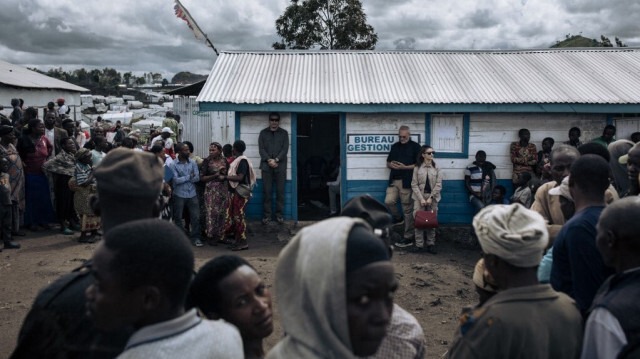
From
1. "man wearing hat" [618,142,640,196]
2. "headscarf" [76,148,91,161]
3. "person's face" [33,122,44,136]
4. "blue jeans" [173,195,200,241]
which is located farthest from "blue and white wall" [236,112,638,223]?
"man wearing hat" [618,142,640,196]

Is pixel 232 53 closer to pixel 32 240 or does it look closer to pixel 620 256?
pixel 32 240

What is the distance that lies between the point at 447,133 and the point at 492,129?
→ 0.87 m

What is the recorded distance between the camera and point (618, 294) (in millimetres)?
2078

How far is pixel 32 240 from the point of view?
8906 millimetres

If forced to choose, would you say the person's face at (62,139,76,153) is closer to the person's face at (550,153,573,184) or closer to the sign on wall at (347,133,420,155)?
the sign on wall at (347,133,420,155)

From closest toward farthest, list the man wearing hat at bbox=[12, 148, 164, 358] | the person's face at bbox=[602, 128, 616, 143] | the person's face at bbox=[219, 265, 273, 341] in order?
the man wearing hat at bbox=[12, 148, 164, 358]
the person's face at bbox=[219, 265, 273, 341]
the person's face at bbox=[602, 128, 616, 143]

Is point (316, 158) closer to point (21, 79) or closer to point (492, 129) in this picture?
point (492, 129)

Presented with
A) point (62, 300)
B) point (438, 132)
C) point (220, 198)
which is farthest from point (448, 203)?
point (62, 300)

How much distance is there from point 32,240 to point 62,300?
27.2 feet

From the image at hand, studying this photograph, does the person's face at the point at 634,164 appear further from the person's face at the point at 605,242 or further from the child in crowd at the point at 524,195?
the child in crowd at the point at 524,195

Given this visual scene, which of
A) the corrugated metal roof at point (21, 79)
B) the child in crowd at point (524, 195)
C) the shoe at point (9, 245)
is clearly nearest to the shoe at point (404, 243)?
the child in crowd at point (524, 195)

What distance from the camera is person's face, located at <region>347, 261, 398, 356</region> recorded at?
1.54m

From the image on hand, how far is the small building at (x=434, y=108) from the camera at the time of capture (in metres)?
9.55

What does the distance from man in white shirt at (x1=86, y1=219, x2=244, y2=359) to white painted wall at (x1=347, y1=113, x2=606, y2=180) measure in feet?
28.1
